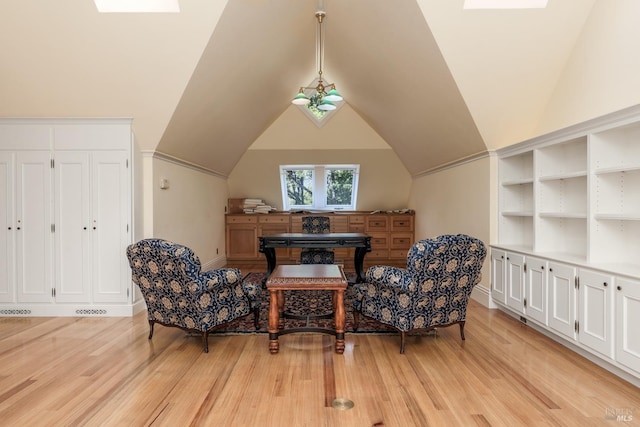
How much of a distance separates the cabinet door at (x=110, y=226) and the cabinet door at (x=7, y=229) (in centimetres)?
86

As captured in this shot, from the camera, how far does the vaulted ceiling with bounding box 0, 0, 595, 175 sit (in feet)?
10.9

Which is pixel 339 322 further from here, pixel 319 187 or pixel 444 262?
pixel 319 187

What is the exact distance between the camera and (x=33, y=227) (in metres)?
4.03

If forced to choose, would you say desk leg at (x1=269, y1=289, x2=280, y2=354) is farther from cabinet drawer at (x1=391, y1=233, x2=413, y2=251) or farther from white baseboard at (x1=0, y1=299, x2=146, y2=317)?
cabinet drawer at (x1=391, y1=233, x2=413, y2=251)

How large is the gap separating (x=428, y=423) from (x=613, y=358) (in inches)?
57.2

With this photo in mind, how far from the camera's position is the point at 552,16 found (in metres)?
3.29

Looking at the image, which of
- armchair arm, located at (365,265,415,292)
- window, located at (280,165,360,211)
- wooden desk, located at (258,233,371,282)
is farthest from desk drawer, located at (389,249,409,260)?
armchair arm, located at (365,265,415,292)

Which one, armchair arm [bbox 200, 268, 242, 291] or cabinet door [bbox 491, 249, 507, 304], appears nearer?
armchair arm [bbox 200, 268, 242, 291]

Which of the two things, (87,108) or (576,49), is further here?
(87,108)

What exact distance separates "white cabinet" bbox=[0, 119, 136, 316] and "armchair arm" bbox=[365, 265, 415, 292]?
2687 mm

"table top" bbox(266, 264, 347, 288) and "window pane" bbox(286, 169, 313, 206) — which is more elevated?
"window pane" bbox(286, 169, 313, 206)

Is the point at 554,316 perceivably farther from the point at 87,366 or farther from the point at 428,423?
the point at 87,366

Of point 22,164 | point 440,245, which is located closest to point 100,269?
point 22,164

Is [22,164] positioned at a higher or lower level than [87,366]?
higher
